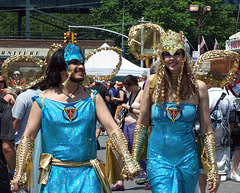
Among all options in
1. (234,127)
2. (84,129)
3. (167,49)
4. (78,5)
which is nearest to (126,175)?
(84,129)

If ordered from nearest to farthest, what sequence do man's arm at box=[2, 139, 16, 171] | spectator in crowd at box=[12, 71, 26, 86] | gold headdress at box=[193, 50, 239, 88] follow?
man's arm at box=[2, 139, 16, 171]
spectator in crowd at box=[12, 71, 26, 86]
gold headdress at box=[193, 50, 239, 88]

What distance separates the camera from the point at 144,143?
4879mm

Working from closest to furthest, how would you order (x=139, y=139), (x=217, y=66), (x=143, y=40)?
(x=139, y=139)
(x=143, y=40)
(x=217, y=66)

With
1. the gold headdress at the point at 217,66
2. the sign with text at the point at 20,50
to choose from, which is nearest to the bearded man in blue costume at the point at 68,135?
the gold headdress at the point at 217,66

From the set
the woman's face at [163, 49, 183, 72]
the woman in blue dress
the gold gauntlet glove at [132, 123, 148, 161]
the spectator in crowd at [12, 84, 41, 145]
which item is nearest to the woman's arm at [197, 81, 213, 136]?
the woman in blue dress

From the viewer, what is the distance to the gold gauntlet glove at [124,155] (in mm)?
4184

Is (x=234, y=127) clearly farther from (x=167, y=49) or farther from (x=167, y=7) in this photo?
(x=167, y=7)

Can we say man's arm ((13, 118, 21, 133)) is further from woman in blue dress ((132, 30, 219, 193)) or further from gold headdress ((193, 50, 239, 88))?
woman in blue dress ((132, 30, 219, 193))

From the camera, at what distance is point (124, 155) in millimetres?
4211

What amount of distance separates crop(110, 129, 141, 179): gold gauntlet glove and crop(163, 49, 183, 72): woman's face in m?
0.83

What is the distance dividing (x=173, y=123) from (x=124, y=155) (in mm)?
594

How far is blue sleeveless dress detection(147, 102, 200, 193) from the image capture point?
4.52 metres

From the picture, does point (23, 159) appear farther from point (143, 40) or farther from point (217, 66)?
point (217, 66)

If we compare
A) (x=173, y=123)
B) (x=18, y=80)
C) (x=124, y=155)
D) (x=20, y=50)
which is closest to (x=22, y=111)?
(x=18, y=80)
